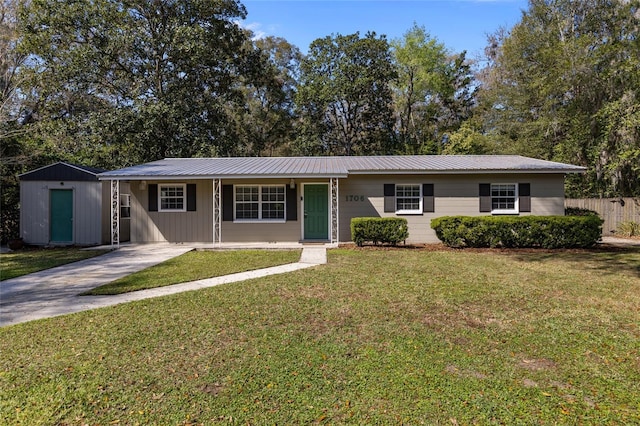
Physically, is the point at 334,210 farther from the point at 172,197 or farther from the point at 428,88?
the point at 428,88

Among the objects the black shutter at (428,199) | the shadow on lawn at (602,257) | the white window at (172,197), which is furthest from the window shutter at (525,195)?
the white window at (172,197)

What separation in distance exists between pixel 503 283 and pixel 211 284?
17.6ft

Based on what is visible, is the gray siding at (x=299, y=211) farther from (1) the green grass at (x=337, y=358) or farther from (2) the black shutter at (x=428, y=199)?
(1) the green grass at (x=337, y=358)

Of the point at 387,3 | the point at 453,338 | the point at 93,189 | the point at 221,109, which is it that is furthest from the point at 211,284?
the point at 221,109

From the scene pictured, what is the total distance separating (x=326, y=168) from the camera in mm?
12625

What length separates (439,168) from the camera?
12570 millimetres

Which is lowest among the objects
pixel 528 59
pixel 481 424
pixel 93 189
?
pixel 481 424

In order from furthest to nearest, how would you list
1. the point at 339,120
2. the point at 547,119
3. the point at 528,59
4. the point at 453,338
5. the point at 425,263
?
the point at 339,120 < the point at 528,59 < the point at 547,119 < the point at 425,263 < the point at 453,338

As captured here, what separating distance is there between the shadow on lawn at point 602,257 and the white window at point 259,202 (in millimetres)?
7502

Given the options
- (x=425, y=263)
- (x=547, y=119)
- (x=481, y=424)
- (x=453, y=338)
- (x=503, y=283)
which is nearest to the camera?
(x=481, y=424)

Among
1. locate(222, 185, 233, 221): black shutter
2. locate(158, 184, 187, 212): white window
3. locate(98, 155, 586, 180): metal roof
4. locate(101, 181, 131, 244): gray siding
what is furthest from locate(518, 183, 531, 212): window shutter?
locate(101, 181, 131, 244): gray siding

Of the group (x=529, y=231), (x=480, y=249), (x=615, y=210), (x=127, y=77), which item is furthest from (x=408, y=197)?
(x=127, y=77)

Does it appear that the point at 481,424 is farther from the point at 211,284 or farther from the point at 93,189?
the point at 93,189

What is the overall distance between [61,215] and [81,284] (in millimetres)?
7533
